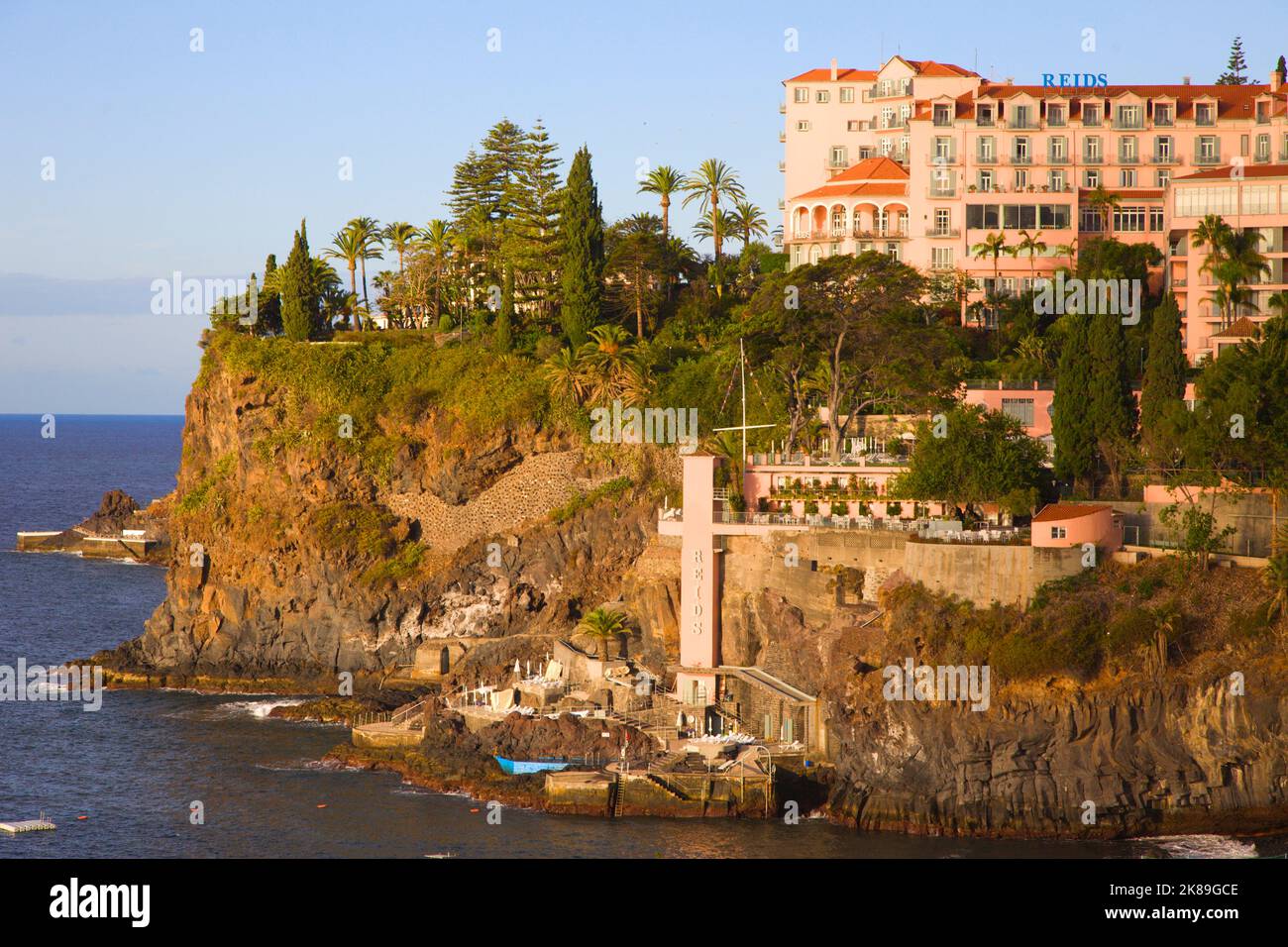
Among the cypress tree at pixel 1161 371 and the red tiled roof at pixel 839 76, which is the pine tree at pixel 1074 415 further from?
the red tiled roof at pixel 839 76

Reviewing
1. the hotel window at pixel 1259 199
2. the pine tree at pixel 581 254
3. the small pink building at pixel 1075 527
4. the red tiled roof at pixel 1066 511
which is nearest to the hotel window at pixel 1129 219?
the hotel window at pixel 1259 199

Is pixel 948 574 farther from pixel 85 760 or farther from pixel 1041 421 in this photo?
pixel 85 760

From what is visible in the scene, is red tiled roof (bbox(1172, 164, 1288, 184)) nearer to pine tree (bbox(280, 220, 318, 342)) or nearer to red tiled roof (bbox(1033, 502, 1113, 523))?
red tiled roof (bbox(1033, 502, 1113, 523))

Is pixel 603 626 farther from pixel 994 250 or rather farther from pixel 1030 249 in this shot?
pixel 1030 249

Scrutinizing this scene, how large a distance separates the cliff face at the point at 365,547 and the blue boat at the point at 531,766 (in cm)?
1564

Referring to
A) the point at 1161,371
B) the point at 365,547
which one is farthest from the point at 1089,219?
the point at 365,547

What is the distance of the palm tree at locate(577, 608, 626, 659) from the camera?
7100cm

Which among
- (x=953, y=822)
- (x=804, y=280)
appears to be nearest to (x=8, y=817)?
(x=953, y=822)

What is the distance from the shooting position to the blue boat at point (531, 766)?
199ft

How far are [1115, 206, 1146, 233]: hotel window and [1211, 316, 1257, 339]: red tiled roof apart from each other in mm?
13147

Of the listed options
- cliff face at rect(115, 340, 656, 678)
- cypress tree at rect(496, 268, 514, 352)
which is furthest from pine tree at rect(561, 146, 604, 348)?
cliff face at rect(115, 340, 656, 678)

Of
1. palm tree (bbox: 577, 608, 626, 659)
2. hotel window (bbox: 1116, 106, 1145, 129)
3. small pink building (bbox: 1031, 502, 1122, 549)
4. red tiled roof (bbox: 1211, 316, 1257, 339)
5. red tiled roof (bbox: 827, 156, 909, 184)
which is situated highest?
hotel window (bbox: 1116, 106, 1145, 129)

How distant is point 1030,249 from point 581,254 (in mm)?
24477

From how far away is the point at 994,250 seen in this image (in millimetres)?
90562
